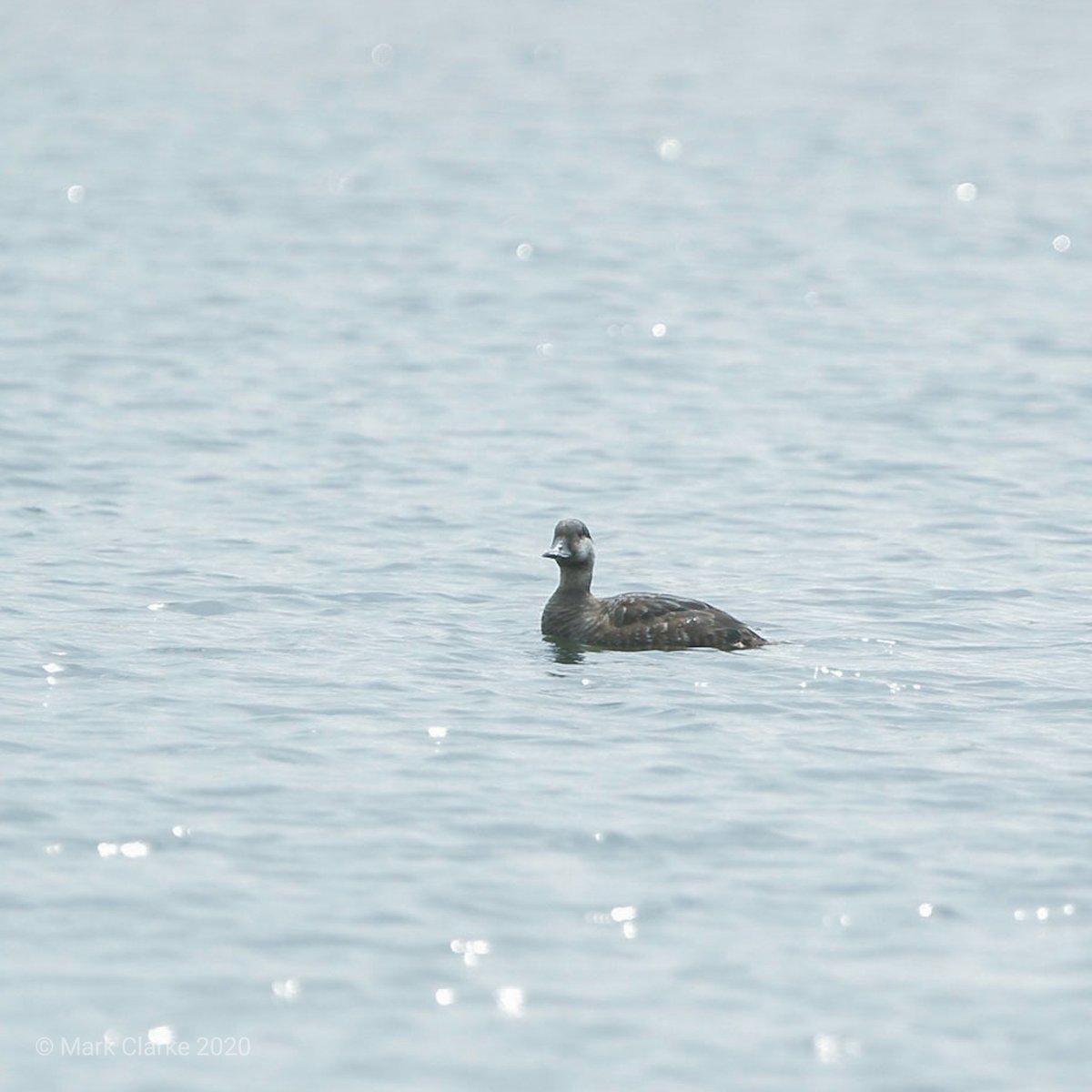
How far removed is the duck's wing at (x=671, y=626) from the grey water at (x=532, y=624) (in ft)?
0.75

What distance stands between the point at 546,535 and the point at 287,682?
21.1ft

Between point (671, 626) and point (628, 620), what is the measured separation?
0.39 meters

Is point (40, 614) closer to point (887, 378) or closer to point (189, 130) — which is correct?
point (887, 378)

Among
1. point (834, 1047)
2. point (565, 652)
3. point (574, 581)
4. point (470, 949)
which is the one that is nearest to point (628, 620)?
point (565, 652)

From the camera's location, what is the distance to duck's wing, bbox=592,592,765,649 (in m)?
17.4

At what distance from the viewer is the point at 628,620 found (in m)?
17.7

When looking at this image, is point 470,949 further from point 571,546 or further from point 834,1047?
point 571,546

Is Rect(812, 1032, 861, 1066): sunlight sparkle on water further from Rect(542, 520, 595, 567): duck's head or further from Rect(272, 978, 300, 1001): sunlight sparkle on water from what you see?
Rect(542, 520, 595, 567): duck's head

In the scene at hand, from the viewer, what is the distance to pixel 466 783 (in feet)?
46.7

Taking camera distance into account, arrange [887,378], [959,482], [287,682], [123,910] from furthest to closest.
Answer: [887,378] → [959,482] → [287,682] → [123,910]

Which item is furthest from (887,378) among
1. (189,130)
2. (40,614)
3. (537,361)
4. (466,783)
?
(189,130)

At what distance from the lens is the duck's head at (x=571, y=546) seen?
1833cm

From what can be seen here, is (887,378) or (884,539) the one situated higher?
(887,378)

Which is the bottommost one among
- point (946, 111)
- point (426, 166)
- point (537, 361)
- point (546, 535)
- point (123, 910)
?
point (123, 910)
